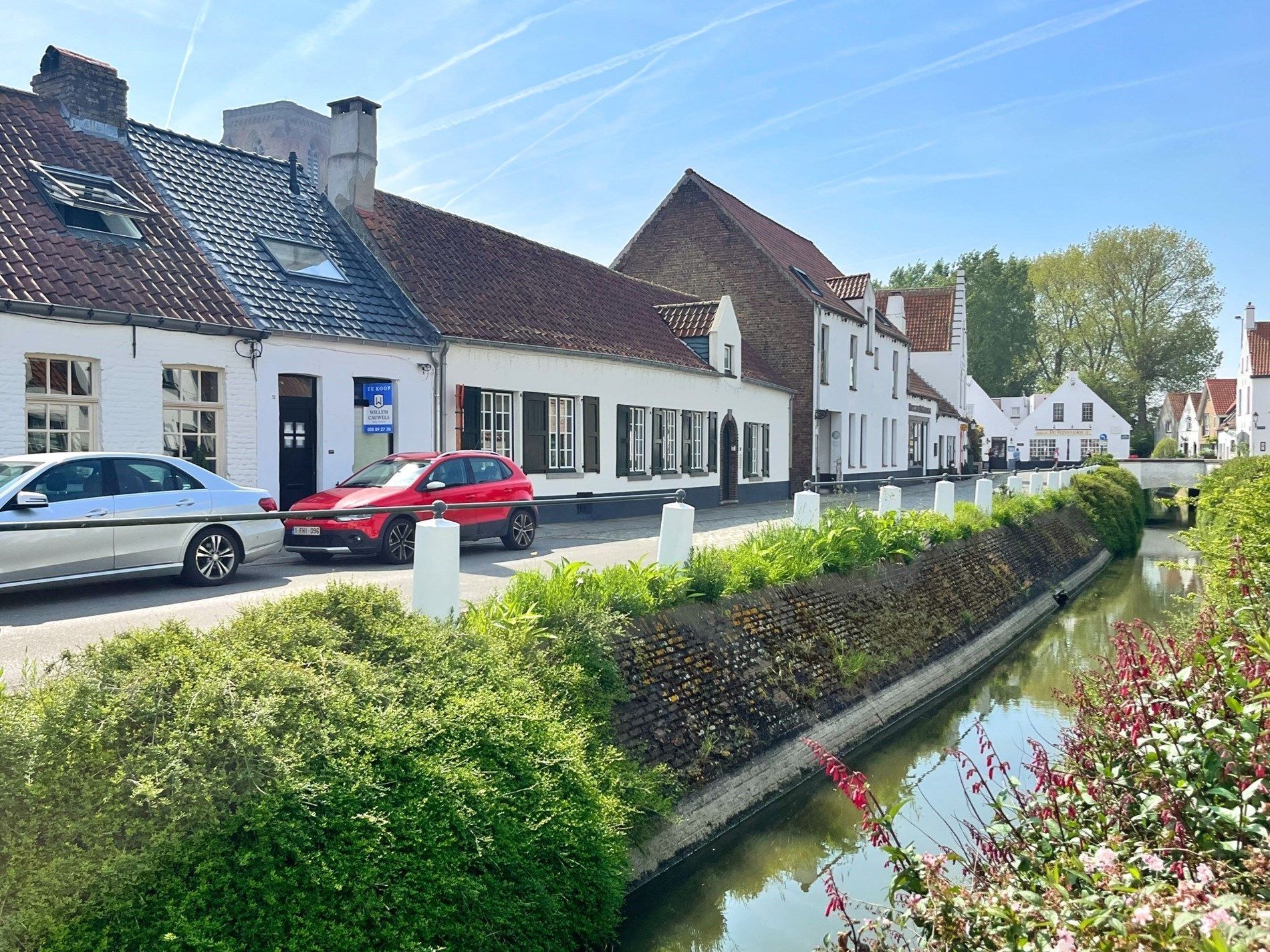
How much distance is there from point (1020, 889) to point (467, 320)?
56.5 ft

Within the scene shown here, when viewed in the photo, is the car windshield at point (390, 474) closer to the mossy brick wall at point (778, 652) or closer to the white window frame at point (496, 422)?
the white window frame at point (496, 422)

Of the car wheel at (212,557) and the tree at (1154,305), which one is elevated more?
the tree at (1154,305)

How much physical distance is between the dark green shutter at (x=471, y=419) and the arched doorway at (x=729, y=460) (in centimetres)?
1086

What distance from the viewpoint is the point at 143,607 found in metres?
9.62

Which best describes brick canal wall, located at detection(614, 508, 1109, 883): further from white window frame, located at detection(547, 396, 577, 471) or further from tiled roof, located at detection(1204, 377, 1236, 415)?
tiled roof, located at detection(1204, 377, 1236, 415)

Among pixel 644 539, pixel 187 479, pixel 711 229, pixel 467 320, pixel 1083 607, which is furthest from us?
pixel 711 229

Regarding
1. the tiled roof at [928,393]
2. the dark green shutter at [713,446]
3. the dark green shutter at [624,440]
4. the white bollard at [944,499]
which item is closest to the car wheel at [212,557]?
the white bollard at [944,499]

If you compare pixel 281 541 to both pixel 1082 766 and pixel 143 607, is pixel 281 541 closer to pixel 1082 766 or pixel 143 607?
pixel 143 607

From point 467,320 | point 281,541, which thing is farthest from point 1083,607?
point 281,541

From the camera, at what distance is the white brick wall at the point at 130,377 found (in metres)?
12.8

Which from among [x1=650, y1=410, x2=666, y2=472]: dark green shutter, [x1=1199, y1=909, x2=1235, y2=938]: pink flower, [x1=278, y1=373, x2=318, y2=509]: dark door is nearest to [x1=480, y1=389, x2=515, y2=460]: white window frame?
[x1=278, y1=373, x2=318, y2=509]: dark door

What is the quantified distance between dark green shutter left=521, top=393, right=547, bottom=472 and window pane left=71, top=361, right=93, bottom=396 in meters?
8.55

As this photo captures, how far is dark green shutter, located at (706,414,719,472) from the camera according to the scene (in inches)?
1104

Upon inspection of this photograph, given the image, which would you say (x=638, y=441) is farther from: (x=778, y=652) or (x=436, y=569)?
(x=436, y=569)
